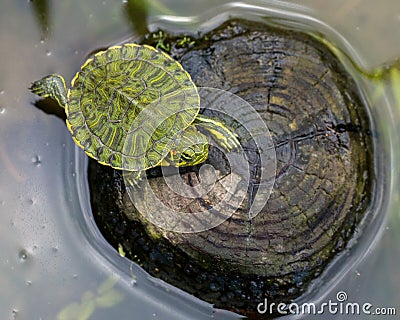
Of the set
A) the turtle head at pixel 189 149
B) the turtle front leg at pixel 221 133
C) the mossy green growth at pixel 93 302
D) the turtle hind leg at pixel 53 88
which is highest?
the turtle hind leg at pixel 53 88

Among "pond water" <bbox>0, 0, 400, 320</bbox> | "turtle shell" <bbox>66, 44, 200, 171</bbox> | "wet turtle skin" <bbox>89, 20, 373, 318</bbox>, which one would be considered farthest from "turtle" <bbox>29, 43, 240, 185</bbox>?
"pond water" <bbox>0, 0, 400, 320</bbox>

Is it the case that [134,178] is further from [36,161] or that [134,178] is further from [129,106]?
[36,161]

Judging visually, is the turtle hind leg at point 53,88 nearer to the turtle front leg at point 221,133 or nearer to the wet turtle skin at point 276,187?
the wet turtle skin at point 276,187

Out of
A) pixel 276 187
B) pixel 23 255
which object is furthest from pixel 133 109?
pixel 23 255

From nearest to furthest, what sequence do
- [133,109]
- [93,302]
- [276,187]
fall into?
[276,187], [133,109], [93,302]

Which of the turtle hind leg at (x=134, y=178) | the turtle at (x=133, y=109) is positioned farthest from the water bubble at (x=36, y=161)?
the turtle hind leg at (x=134, y=178)

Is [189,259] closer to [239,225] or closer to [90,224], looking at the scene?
[239,225]

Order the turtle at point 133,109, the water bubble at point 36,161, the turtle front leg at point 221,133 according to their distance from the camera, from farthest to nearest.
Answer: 1. the water bubble at point 36,161
2. the turtle at point 133,109
3. the turtle front leg at point 221,133
